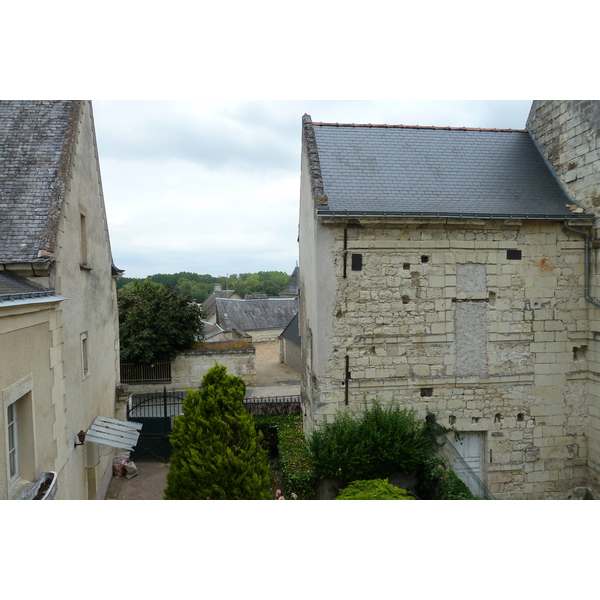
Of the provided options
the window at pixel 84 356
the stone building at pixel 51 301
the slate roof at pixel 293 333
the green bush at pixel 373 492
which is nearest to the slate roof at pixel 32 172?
the stone building at pixel 51 301

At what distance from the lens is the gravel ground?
10.1m

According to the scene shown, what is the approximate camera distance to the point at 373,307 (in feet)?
27.5

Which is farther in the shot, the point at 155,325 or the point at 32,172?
the point at 155,325

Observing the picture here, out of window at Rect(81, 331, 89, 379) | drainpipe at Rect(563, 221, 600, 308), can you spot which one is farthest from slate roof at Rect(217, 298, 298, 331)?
drainpipe at Rect(563, 221, 600, 308)

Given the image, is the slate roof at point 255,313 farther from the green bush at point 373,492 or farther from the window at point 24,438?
the window at point 24,438

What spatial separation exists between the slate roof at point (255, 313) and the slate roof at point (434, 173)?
22406mm

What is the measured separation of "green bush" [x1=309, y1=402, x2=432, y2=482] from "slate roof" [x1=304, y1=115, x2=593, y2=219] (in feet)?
12.4

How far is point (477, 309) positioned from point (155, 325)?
1304 cm

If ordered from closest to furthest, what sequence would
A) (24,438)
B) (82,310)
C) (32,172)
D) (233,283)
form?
(24,438)
(32,172)
(82,310)
(233,283)

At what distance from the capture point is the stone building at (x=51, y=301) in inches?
211

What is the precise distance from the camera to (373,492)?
6.51m

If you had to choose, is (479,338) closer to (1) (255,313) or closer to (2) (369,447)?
(2) (369,447)

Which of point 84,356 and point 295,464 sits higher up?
point 84,356

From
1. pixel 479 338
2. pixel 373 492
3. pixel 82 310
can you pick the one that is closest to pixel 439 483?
pixel 373 492
